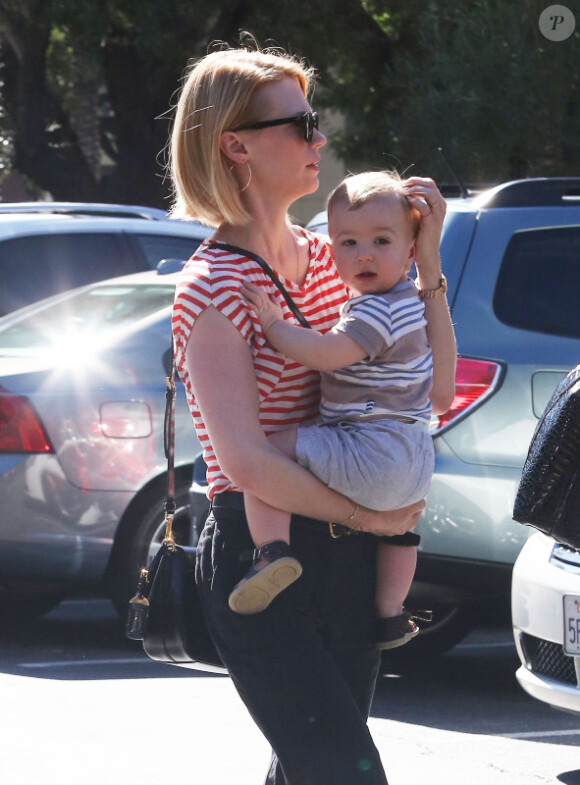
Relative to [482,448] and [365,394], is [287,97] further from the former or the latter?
[482,448]

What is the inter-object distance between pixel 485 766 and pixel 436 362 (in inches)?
89.4

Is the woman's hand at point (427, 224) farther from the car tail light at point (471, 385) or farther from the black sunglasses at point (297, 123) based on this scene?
the car tail light at point (471, 385)

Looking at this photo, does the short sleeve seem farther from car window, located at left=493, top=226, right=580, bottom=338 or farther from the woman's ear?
car window, located at left=493, top=226, right=580, bottom=338

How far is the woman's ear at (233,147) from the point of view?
2.58 m

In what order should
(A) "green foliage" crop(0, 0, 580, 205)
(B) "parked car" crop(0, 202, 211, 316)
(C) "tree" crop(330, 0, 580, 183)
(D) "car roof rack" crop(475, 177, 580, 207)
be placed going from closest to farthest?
(D) "car roof rack" crop(475, 177, 580, 207) < (B) "parked car" crop(0, 202, 211, 316) < (C) "tree" crop(330, 0, 580, 183) < (A) "green foliage" crop(0, 0, 580, 205)

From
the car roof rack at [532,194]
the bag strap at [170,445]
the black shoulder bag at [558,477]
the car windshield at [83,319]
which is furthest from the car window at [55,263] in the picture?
the black shoulder bag at [558,477]

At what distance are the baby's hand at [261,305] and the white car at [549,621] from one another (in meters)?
1.96

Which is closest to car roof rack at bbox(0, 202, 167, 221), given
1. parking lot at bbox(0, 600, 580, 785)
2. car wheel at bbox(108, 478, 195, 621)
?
car wheel at bbox(108, 478, 195, 621)

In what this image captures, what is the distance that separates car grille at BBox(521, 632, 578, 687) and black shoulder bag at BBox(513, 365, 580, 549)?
1899 millimetres

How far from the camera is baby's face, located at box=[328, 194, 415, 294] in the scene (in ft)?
8.52

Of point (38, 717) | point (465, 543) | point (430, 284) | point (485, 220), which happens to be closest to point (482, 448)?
point (465, 543)

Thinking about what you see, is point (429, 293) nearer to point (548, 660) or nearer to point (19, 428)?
point (548, 660)

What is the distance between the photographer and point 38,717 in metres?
5.16

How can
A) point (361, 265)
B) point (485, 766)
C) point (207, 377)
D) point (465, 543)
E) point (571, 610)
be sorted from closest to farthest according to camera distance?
point (207, 377), point (361, 265), point (571, 610), point (485, 766), point (465, 543)
